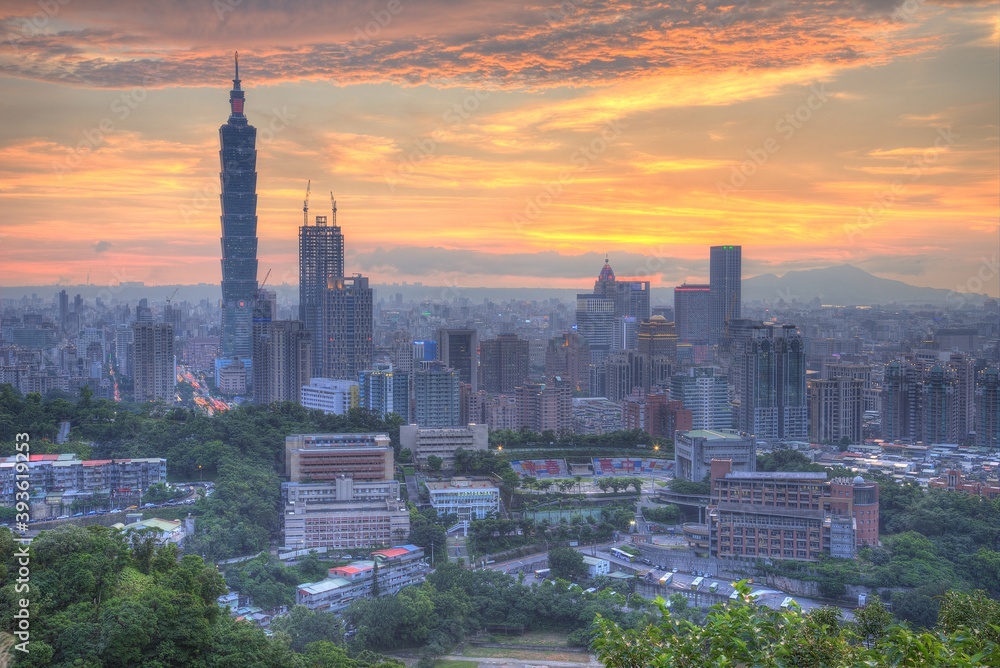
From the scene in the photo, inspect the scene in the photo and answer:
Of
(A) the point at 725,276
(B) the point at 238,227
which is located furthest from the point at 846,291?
(B) the point at 238,227

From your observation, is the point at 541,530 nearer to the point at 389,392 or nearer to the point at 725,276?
the point at 389,392

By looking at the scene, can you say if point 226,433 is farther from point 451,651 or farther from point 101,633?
point 101,633

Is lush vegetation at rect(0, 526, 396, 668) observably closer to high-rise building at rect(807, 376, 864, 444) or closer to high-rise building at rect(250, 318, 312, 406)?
high-rise building at rect(807, 376, 864, 444)

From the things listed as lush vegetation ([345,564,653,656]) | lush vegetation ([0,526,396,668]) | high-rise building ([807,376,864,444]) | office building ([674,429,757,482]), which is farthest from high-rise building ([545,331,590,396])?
lush vegetation ([0,526,396,668])

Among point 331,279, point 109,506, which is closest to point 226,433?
point 109,506

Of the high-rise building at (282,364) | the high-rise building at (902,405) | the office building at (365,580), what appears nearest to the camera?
the office building at (365,580)

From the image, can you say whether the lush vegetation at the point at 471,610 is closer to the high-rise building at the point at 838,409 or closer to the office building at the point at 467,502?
the office building at the point at 467,502

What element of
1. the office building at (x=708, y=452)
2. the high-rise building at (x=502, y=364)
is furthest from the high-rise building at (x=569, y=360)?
the office building at (x=708, y=452)
